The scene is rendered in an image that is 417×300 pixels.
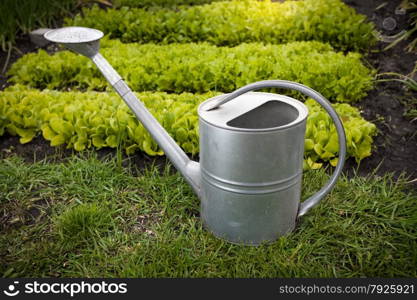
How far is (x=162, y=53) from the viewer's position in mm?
3775

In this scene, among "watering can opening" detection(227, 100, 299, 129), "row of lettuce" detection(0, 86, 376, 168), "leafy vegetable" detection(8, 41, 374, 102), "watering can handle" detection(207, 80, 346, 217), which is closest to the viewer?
"watering can handle" detection(207, 80, 346, 217)

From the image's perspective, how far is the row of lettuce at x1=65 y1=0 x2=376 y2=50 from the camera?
4219mm

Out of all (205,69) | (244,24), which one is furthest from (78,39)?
(244,24)

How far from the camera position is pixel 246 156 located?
1.87 metres

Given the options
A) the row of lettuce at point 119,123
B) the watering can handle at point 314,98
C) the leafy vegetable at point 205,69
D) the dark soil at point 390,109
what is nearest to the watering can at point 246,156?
the watering can handle at point 314,98

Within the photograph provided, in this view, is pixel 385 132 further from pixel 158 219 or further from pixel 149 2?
pixel 149 2

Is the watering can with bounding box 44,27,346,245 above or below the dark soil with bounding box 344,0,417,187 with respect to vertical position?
above

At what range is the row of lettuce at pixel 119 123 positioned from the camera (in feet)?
8.69

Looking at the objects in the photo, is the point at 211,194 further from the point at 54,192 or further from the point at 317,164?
the point at 54,192

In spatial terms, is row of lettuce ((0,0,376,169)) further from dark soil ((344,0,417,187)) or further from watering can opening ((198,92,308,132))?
watering can opening ((198,92,308,132))

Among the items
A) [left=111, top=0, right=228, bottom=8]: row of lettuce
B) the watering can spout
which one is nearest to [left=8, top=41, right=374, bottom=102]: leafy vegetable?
the watering can spout

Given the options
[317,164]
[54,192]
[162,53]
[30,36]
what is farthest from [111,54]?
[317,164]

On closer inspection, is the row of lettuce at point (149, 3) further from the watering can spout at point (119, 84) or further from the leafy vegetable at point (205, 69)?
the watering can spout at point (119, 84)

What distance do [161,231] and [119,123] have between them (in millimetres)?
796
